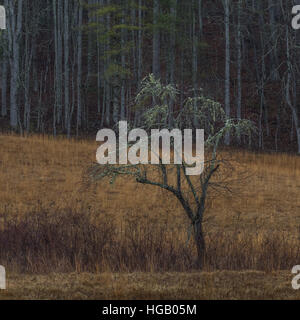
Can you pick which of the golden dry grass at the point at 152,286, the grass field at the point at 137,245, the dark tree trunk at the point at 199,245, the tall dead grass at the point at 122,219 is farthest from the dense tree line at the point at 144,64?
the golden dry grass at the point at 152,286

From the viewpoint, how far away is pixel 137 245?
9062 millimetres

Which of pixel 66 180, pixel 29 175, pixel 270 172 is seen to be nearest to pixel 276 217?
pixel 270 172

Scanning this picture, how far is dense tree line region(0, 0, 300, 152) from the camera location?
92.9ft

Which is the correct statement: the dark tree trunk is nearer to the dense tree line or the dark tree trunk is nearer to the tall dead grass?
the tall dead grass

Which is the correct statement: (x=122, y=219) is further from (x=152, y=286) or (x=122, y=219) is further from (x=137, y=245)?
(x=152, y=286)

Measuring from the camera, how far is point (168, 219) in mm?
14758

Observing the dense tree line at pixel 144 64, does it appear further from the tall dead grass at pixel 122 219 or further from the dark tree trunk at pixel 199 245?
the dark tree trunk at pixel 199 245

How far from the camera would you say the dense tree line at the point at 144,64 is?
28328 millimetres

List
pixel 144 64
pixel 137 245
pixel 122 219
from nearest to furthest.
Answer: pixel 137 245 → pixel 122 219 → pixel 144 64

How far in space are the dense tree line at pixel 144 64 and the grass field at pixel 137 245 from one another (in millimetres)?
8787

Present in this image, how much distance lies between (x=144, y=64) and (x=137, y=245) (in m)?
36.6

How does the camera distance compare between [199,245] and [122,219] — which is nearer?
Result: [199,245]

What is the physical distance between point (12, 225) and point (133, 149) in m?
3.41

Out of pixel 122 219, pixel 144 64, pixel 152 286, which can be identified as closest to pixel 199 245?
pixel 152 286
